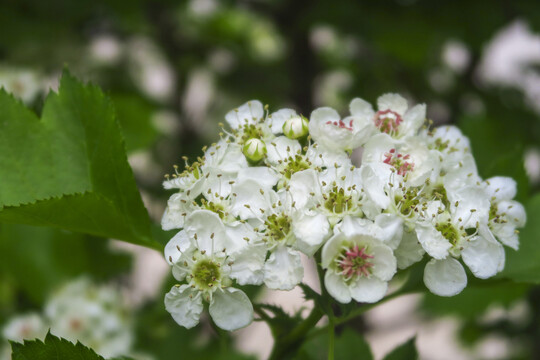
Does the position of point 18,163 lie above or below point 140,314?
above

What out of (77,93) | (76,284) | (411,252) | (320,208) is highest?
(77,93)

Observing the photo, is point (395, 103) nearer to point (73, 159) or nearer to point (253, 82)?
point (73, 159)

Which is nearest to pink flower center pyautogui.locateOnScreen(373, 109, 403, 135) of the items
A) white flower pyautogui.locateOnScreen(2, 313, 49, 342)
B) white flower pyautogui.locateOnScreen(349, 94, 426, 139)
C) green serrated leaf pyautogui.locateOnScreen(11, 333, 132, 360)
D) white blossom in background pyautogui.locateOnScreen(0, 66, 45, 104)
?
white flower pyautogui.locateOnScreen(349, 94, 426, 139)

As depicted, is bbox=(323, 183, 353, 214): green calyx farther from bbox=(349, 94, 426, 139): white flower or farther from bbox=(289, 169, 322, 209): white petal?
bbox=(349, 94, 426, 139): white flower

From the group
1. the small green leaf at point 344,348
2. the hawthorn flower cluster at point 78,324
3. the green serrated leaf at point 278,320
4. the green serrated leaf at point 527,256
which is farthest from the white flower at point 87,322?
the green serrated leaf at point 527,256

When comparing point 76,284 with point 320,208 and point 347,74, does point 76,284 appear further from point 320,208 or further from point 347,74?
point 347,74

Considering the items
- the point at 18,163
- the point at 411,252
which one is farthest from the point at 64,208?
the point at 411,252

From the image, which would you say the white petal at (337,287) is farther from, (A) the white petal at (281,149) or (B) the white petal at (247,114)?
(B) the white petal at (247,114)
